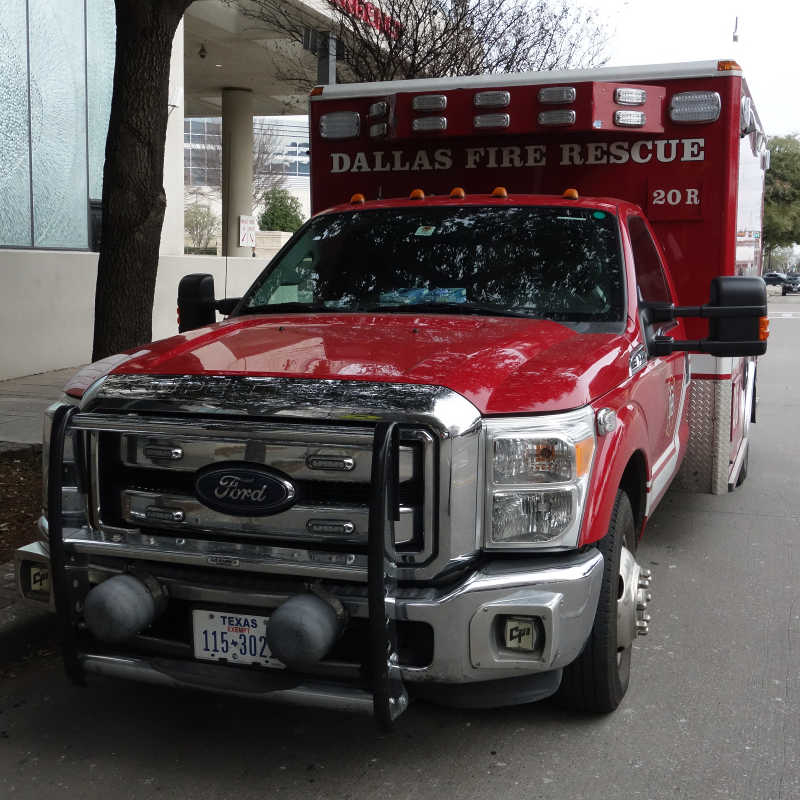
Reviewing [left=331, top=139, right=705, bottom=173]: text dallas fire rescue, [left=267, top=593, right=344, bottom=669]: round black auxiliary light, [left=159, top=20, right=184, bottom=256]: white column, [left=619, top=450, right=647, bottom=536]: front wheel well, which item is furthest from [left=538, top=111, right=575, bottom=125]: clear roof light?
[left=159, top=20, right=184, bottom=256]: white column

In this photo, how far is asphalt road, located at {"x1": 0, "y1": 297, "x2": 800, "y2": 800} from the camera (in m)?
3.49

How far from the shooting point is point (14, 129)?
1221 centimetres

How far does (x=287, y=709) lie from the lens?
4.07 meters

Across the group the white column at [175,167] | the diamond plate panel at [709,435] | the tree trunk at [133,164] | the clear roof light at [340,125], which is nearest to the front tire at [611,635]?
the diamond plate panel at [709,435]

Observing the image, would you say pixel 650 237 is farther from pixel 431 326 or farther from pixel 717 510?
pixel 717 510

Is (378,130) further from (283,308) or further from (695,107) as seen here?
(283,308)

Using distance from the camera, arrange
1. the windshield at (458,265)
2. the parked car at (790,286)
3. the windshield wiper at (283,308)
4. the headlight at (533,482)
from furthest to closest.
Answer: the parked car at (790,286) → the windshield wiper at (283,308) → the windshield at (458,265) → the headlight at (533,482)

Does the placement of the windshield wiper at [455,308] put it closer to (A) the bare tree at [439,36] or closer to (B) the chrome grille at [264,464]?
(B) the chrome grille at [264,464]

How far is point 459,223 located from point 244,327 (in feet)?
4.29

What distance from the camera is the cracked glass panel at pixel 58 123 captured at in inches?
497

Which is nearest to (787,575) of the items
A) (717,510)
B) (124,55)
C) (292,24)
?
(717,510)

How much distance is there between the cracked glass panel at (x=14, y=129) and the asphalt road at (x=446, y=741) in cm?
884

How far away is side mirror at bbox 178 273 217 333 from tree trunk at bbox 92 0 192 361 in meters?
2.00

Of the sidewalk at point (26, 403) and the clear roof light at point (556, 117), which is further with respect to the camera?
the sidewalk at point (26, 403)
